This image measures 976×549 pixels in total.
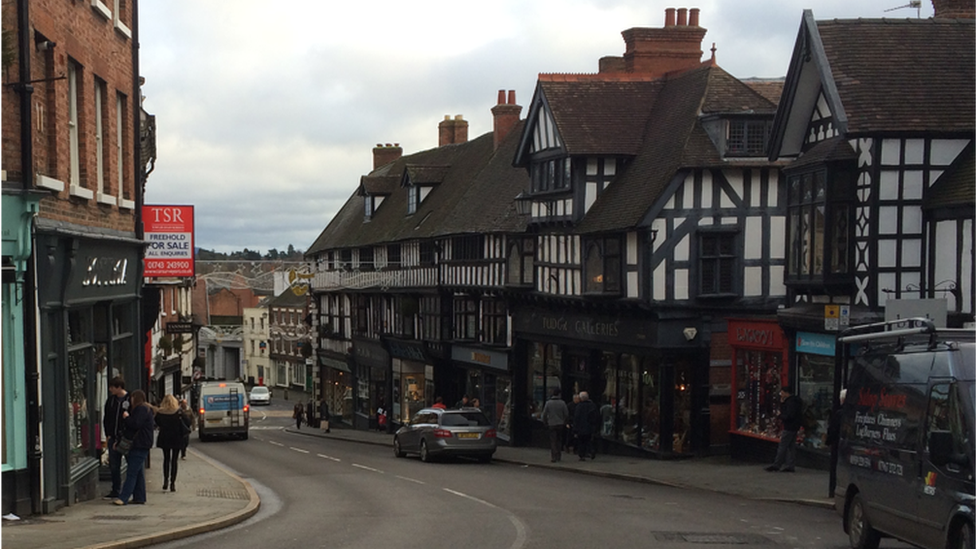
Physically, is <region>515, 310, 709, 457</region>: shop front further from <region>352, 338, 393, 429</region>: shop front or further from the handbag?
<region>352, 338, 393, 429</region>: shop front

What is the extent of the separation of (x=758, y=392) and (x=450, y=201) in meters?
22.3

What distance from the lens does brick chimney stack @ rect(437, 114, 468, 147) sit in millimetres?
58500

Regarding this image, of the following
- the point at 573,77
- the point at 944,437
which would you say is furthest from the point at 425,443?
the point at 944,437

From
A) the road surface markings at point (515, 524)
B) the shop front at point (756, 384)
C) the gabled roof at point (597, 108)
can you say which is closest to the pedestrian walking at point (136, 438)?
the road surface markings at point (515, 524)

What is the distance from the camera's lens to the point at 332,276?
58.2 metres

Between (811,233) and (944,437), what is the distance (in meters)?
12.6

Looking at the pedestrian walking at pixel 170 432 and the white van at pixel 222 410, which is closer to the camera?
the pedestrian walking at pixel 170 432

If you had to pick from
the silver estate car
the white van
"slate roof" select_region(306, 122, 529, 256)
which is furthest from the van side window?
the white van

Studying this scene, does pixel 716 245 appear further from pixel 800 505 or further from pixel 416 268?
pixel 416 268

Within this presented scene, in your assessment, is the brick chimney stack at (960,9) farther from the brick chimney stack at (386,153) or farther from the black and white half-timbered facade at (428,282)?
the brick chimney stack at (386,153)

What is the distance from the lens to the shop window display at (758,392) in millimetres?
25828

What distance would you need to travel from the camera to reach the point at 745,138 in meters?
28.0

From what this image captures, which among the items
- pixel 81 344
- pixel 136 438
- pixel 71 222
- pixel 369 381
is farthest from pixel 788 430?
pixel 369 381

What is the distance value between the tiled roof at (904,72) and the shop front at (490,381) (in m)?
18.2
